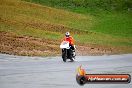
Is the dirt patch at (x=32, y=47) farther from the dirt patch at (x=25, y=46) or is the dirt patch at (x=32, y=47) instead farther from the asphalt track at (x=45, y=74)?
the asphalt track at (x=45, y=74)

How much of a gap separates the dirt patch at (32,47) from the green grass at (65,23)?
4.35 metres

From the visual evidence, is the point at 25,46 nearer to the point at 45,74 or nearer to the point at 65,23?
the point at 45,74

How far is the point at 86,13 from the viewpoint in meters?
69.8

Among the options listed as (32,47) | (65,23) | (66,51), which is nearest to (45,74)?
(66,51)

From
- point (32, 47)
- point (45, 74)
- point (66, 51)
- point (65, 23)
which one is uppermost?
point (45, 74)

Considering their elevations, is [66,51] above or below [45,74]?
below

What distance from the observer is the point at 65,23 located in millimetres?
57469

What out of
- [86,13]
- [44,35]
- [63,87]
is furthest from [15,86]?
[86,13]

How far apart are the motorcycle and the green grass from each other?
60.3 feet

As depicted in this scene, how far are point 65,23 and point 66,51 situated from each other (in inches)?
1293

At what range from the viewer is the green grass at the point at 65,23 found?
4672 centimetres

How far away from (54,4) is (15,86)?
60335 mm

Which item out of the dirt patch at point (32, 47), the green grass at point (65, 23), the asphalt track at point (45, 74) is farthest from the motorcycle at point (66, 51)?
the green grass at point (65, 23)

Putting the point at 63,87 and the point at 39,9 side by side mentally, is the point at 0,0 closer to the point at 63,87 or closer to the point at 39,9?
the point at 39,9
